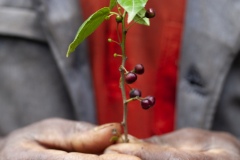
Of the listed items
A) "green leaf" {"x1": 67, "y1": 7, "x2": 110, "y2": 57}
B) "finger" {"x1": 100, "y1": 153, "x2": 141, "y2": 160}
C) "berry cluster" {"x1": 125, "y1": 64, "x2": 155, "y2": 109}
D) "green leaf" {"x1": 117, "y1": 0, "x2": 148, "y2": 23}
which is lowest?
"finger" {"x1": 100, "y1": 153, "x2": 141, "y2": 160}

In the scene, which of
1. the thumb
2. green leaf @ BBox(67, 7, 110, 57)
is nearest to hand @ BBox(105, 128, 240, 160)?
the thumb

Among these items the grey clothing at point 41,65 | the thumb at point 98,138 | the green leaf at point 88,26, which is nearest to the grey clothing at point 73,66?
the grey clothing at point 41,65

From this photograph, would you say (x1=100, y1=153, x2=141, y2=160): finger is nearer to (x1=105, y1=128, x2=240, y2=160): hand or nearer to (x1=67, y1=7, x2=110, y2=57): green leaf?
(x1=105, y1=128, x2=240, y2=160): hand

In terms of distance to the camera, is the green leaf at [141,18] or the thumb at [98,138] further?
the thumb at [98,138]

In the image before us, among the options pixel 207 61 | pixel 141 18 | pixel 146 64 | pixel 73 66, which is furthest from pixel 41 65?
pixel 141 18

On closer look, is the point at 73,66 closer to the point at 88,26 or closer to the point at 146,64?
the point at 146,64

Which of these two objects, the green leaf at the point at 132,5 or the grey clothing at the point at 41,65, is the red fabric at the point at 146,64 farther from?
the green leaf at the point at 132,5
